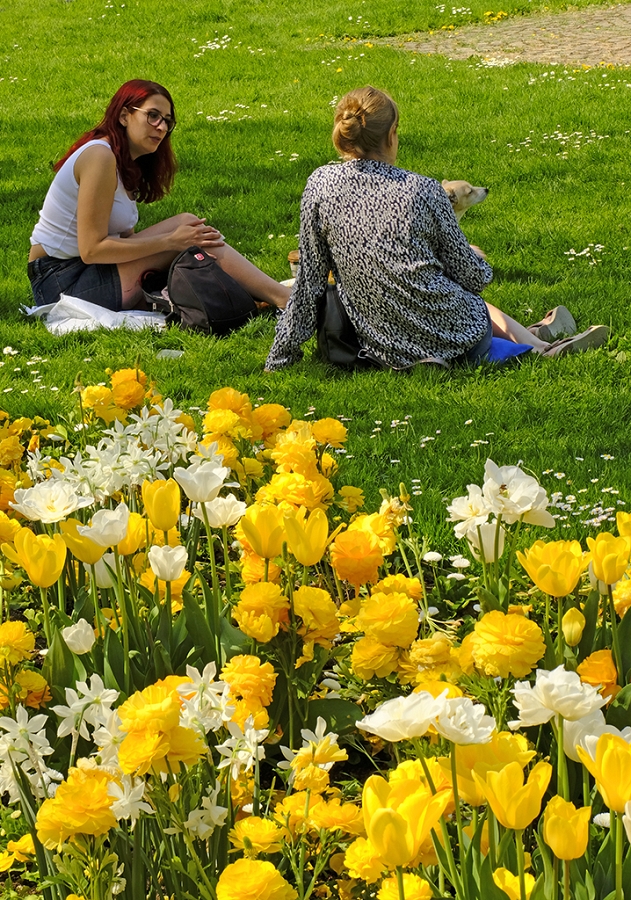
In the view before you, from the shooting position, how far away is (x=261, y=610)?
1783mm

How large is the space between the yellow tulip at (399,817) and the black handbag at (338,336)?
3.81 m

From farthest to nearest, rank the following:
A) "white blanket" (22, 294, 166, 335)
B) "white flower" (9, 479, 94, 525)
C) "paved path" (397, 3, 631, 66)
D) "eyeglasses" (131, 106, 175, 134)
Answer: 1. "paved path" (397, 3, 631, 66)
2. "white blanket" (22, 294, 166, 335)
3. "eyeglasses" (131, 106, 175, 134)
4. "white flower" (9, 479, 94, 525)

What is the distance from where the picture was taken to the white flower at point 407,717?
1.16 m

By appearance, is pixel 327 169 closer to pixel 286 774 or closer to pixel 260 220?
pixel 260 220

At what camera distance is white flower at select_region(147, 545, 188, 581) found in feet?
5.85

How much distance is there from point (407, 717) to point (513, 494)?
70 cm

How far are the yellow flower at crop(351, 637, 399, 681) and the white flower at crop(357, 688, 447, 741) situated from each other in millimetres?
484

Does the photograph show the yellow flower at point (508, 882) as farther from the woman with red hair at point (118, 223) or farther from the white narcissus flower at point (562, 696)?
the woman with red hair at point (118, 223)

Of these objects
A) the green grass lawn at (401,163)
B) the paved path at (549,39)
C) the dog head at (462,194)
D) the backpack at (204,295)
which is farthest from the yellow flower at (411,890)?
the paved path at (549,39)

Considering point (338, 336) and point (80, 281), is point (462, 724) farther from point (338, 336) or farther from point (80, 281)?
point (80, 281)

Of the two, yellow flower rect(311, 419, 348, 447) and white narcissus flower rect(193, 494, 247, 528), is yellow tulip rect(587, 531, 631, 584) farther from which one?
yellow flower rect(311, 419, 348, 447)

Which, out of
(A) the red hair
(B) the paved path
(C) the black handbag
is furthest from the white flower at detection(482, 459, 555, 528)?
(B) the paved path

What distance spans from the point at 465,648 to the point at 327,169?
137 inches

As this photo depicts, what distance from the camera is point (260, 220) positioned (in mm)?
7211
